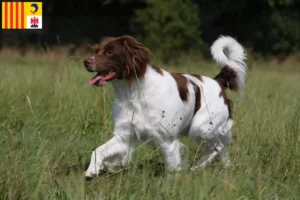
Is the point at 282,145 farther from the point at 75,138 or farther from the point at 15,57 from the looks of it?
the point at 15,57

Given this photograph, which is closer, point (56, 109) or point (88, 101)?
point (56, 109)

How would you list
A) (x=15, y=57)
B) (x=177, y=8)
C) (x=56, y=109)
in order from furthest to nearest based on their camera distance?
(x=177, y=8) < (x=15, y=57) < (x=56, y=109)

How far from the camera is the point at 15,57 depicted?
24.2 metres

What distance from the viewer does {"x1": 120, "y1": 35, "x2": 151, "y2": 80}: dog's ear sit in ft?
16.0

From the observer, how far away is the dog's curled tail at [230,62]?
6148 mm

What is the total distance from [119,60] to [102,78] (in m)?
0.23

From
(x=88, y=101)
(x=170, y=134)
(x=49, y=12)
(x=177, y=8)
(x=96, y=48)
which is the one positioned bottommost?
(x=49, y=12)

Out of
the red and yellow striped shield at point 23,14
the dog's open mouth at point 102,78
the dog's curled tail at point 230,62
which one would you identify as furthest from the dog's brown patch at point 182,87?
the red and yellow striped shield at point 23,14

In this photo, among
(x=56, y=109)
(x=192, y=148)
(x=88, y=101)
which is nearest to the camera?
(x=192, y=148)

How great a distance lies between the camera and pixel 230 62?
20.5ft

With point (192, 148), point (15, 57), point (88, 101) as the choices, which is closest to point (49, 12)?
point (15, 57)

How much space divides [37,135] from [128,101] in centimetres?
133

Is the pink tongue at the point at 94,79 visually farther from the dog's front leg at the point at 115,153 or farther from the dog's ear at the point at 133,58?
the dog's front leg at the point at 115,153

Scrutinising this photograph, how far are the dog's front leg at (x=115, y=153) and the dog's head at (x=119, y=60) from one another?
477mm
